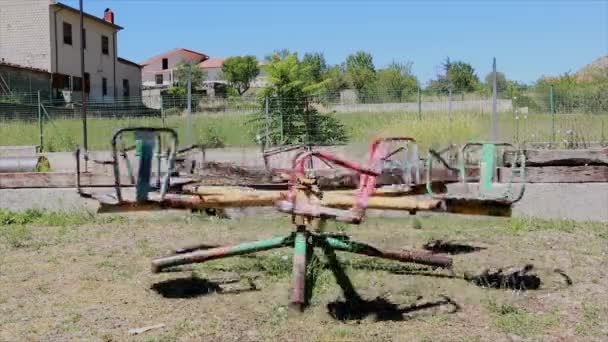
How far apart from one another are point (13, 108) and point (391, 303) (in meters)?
15.5

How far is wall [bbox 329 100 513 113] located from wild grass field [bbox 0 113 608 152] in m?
0.21

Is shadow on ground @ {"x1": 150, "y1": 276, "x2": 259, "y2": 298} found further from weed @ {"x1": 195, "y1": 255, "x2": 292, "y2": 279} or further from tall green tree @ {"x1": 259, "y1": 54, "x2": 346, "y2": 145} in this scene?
tall green tree @ {"x1": 259, "y1": 54, "x2": 346, "y2": 145}

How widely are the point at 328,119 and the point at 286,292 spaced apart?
34.2 feet

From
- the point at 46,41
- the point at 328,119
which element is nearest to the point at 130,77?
the point at 46,41

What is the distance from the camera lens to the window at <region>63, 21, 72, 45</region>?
3628 centimetres

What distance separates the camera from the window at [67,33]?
36.3m

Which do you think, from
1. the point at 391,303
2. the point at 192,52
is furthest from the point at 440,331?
the point at 192,52

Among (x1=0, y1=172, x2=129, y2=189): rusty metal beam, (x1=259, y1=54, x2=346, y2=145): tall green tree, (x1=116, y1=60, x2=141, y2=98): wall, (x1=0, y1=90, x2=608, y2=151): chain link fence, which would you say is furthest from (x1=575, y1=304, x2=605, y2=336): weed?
(x1=116, y1=60, x2=141, y2=98): wall

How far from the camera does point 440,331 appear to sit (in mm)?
3609

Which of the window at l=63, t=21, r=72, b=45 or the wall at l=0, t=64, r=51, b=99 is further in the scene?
the window at l=63, t=21, r=72, b=45

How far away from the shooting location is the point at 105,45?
42000 mm

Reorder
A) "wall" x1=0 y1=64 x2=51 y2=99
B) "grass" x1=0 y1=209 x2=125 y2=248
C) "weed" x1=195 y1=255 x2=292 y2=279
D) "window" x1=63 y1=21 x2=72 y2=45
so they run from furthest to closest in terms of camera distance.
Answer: "window" x1=63 y1=21 x2=72 y2=45 < "wall" x1=0 y1=64 x2=51 y2=99 < "grass" x1=0 y1=209 x2=125 y2=248 < "weed" x1=195 y1=255 x2=292 y2=279

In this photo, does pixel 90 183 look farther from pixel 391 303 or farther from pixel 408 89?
pixel 408 89

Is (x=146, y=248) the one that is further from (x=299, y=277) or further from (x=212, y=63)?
(x=212, y=63)
